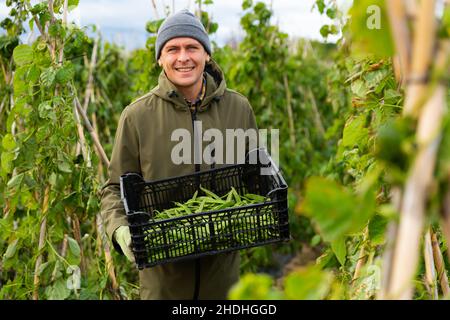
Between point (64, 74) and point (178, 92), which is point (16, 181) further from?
point (178, 92)

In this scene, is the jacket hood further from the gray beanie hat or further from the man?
the gray beanie hat

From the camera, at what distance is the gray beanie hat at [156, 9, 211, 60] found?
1922 millimetres

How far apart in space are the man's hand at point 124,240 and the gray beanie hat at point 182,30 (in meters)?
0.68

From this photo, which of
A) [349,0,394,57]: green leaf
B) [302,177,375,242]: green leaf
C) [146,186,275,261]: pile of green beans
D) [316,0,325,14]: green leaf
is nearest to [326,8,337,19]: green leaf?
[316,0,325,14]: green leaf

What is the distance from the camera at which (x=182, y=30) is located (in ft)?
6.30

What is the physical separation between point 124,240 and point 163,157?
1.33 feet

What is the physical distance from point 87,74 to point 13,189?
179 centimetres

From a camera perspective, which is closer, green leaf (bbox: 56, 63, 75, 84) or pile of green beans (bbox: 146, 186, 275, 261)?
pile of green beans (bbox: 146, 186, 275, 261)

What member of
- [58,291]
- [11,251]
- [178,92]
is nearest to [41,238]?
[11,251]

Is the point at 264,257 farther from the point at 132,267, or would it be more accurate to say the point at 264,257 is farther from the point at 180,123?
the point at 180,123

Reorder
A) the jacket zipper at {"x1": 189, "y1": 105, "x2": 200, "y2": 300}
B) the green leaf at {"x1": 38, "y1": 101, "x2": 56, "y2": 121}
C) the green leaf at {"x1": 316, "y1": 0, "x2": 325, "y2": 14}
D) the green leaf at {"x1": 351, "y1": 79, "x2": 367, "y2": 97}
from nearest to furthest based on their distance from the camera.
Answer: the green leaf at {"x1": 351, "y1": 79, "x2": 367, "y2": 97}, the jacket zipper at {"x1": 189, "y1": 105, "x2": 200, "y2": 300}, the green leaf at {"x1": 38, "y1": 101, "x2": 56, "y2": 121}, the green leaf at {"x1": 316, "y1": 0, "x2": 325, "y2": 14}

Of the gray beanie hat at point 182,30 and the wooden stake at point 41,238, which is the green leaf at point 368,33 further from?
the wooden stake at point 41,238
